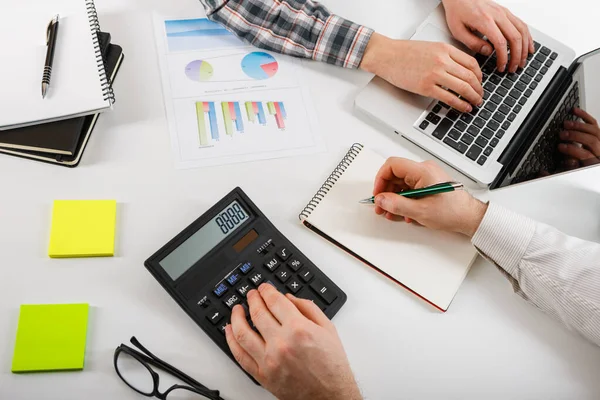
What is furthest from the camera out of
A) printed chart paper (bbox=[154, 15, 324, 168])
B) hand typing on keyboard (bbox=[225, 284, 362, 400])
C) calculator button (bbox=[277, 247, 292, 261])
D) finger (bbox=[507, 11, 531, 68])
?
finger (bbox=[507, 11, 531, 68])

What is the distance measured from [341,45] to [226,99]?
0.77ft

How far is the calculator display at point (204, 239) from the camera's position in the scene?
0.77 m

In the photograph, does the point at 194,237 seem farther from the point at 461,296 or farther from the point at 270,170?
the point at 461,296

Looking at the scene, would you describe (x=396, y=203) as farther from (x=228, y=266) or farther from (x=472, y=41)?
(x=472, y=41)

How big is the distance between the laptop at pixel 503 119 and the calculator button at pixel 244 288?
0.38 m

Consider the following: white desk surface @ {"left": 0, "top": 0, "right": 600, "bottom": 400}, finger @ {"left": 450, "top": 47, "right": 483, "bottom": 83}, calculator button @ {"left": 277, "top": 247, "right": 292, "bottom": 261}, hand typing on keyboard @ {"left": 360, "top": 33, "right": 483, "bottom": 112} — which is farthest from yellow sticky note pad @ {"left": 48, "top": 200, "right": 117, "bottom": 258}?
finger @ {"left": 450, "top": 47, "right": 483, "bottom": 83}

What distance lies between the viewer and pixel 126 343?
755 millimetres

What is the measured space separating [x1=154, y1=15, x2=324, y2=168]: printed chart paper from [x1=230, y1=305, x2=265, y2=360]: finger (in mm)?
279

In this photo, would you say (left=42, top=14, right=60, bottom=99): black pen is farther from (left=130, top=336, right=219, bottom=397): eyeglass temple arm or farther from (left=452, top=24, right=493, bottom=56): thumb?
(left=452, top=24, right=493, bottom=56): thumb

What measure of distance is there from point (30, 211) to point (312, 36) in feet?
1.83

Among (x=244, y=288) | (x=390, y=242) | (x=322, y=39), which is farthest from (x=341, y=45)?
(x=244, y=288)

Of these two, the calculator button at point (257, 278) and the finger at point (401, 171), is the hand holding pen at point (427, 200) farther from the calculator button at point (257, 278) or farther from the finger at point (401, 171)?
the calculator button at point (257, 278)

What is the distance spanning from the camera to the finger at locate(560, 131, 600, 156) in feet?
2.88

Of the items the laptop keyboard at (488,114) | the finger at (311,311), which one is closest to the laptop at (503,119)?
the laptop keyboard at (488,114)
